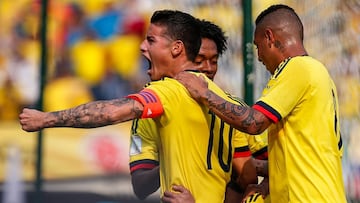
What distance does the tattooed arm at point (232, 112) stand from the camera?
10.2ft

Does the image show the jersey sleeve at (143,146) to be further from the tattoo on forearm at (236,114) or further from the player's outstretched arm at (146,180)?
the tattoo on forearm at (236,114)

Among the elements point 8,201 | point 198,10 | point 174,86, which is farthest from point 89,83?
point 174,86

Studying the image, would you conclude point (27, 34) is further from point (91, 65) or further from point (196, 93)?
point (196, 93)

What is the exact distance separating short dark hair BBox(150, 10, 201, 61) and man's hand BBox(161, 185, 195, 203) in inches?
20.5

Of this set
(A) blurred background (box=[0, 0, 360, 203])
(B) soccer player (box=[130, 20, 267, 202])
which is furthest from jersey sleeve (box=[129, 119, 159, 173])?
(A) blurred background (box=[0, 0, 360, 203])

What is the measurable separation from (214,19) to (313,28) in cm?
62

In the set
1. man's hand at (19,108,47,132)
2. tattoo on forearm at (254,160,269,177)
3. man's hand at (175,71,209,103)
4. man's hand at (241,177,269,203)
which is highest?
man's hand at (175,71,209,103)

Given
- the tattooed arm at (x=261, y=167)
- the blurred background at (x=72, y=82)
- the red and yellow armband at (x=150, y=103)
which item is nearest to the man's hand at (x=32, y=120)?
the red and yellow armband at (x=150, y=103)

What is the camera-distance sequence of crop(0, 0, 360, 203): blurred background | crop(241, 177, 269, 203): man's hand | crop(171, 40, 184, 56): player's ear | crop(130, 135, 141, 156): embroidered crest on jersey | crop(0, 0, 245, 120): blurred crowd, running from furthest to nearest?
crop(0, 0, 245, 120): blurred crowd
crop(0, 0, 360, 203): blurred background
crop(130, 135, 141, 156): embroidered crest on jersey
crop(241, 177, 269, 203): man's hand
crop(171, 40, 184, 56): player's ear

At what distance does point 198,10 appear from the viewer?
18.4 ft

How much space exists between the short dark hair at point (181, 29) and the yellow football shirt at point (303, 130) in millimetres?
355

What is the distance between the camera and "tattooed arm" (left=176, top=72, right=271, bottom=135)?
10.2 ft

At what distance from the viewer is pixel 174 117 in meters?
3.13

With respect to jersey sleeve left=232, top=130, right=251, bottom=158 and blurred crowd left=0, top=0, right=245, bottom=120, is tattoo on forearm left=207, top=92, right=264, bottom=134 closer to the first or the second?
jersey sleeve left=232, top=130, right=251, bottom=158
